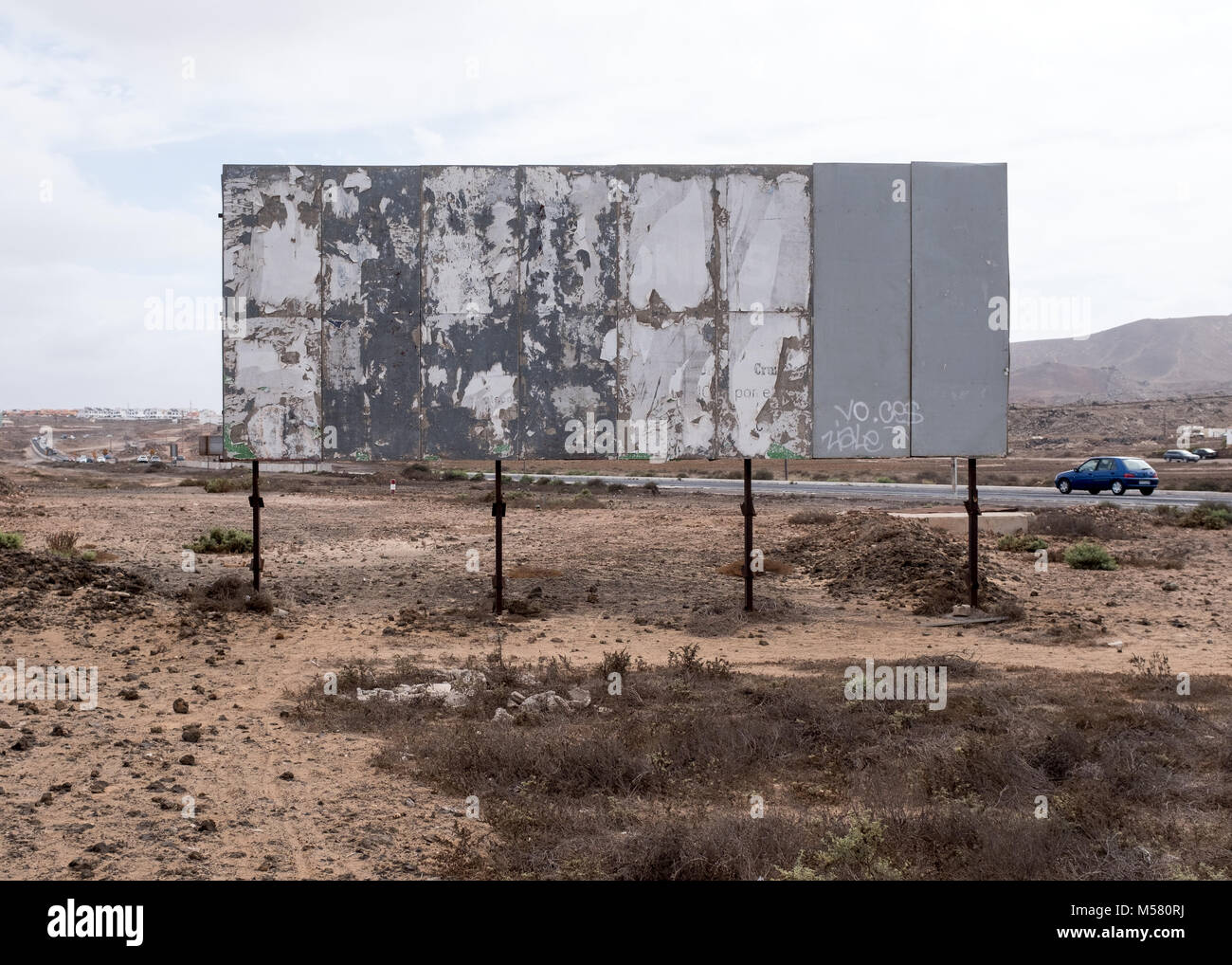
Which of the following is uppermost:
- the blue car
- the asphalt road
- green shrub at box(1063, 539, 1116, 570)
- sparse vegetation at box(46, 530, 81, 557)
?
the blue car

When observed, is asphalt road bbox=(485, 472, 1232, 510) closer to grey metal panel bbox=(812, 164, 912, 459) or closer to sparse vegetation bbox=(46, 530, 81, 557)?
grey metal panel bbox=(812, 164, 912, 459)

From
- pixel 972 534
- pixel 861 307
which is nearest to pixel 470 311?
pixel 861 307

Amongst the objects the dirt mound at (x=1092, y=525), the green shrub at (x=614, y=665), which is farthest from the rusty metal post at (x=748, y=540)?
the dirt mound at (x=1092, y=525)

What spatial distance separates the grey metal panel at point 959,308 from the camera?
47.3 ft

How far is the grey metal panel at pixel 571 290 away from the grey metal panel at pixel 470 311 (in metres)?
0.27

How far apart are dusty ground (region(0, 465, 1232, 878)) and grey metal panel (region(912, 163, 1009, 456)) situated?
2.90 meters

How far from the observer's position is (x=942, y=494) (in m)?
42.1

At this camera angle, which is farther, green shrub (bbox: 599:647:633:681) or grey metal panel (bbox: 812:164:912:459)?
grey metal panel (bbox: 812:164:912:459)

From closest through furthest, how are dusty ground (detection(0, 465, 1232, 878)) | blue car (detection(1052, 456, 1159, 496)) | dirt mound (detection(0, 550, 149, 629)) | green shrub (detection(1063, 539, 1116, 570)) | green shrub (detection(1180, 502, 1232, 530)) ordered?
dusty ground (detection(0, 465, 1232, 878)), dirt mound (detection(0, 550, 149, 629)), green shrub (detection(1063, 539, 1116, 570)), green shrub (detection(1180, 502, 1232, 530)), blue car (detection(1052, 456, 1159, 496))

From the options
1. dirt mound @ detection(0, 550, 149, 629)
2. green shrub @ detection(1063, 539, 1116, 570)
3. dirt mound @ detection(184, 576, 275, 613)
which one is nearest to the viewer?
dirt mound @ detection(0, 550, 149, 629)

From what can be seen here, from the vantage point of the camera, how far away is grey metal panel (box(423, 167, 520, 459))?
46.7 feet

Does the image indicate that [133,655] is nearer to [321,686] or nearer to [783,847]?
[321,686]

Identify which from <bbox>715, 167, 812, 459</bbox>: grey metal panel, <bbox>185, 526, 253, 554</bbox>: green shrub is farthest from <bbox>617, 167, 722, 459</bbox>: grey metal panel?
<bbox>185, 526, 253, 554</bbox>: green shrub

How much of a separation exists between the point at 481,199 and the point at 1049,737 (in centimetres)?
1041
